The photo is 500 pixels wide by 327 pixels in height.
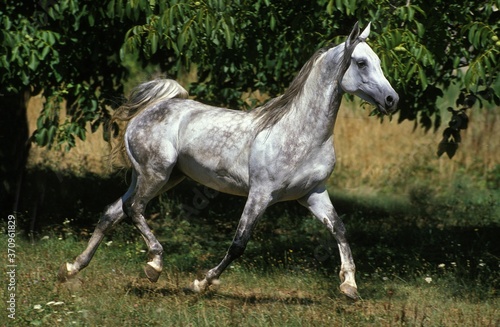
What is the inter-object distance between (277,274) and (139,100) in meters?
1.95

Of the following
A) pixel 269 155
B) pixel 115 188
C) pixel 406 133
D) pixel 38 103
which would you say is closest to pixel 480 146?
pixel 406 133

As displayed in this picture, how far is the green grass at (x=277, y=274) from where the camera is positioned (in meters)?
6.06

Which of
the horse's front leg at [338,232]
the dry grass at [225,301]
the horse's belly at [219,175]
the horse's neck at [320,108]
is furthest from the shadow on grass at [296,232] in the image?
the horse's neck at [320,108]

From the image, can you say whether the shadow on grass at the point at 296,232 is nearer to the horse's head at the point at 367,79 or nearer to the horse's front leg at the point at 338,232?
the horse's front leg at the point at 338,232

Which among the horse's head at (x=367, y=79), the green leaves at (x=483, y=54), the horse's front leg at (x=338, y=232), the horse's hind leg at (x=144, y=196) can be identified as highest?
the green leaves at (x=483, y=54)

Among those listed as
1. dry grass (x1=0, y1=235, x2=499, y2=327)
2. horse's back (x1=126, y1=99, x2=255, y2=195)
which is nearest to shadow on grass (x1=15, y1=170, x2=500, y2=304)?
dry grass (x1=0, y1=235, x2=499, y2=327)

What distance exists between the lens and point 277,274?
25.5ft

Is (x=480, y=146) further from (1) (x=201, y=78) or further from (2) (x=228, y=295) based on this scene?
(2) (x=228, y=295)

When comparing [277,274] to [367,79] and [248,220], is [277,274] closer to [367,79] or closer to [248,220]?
[248,220]

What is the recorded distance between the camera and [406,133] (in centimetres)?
1407

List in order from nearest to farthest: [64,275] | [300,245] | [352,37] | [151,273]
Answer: [352,37]
[151,273]
[64,275]
[300,245]

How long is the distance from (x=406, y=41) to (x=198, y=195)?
4.90 m

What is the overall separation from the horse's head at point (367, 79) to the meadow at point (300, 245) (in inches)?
57.1

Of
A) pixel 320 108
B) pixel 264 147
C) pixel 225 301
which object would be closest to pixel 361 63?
pixel 320 108
